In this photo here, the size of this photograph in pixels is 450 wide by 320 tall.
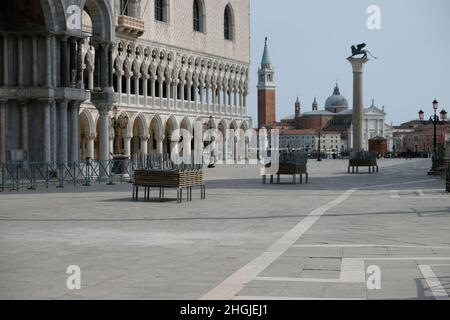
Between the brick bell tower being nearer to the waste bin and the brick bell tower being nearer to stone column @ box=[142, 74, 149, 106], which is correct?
stone column @ box=[142, 74, 149, 106]

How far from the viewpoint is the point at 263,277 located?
759 cm

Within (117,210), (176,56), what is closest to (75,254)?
(117,210)

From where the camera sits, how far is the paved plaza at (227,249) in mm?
6996

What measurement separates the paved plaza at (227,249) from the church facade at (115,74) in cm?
1021

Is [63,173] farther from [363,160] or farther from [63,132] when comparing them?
[363,160]

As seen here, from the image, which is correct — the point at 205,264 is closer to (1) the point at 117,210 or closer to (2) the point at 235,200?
(1) the point at 117,210

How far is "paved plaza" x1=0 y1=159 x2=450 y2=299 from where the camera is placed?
6996 mm

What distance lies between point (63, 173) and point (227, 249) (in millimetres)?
17955

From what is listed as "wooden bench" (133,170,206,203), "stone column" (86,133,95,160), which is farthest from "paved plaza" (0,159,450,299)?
"stone column" (86,133,95,160)

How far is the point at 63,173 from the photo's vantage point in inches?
1055

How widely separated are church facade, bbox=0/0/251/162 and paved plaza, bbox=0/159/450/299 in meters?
10.2

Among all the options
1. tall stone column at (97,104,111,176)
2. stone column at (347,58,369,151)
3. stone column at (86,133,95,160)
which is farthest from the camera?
stone column at (86,133,95,160)

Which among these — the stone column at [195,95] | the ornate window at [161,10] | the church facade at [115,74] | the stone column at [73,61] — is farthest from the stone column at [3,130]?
the stone column at [195,95]

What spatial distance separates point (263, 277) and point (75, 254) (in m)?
2.78
